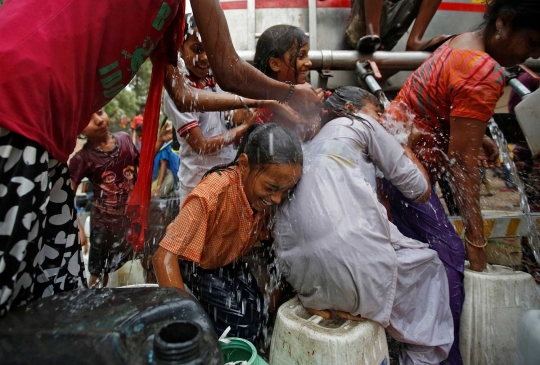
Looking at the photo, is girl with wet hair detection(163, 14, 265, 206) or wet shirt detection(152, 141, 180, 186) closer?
girl with wet hair detection(163, 14, 265, 206)

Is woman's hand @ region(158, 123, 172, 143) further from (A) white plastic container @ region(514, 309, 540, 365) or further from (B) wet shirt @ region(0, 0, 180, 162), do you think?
(A) white plastic container @ region(514, 309, 540, 365)

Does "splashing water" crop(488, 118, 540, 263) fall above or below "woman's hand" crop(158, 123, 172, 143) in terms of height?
below

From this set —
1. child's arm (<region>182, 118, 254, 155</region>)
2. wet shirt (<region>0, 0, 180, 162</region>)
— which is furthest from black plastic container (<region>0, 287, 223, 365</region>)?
child's arm (<region>182, 118, 254, 155</region>)

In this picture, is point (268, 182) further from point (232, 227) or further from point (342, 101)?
point (342, 101)

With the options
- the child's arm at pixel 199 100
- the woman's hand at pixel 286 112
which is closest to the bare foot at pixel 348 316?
the woman's hand at pixel 286 112

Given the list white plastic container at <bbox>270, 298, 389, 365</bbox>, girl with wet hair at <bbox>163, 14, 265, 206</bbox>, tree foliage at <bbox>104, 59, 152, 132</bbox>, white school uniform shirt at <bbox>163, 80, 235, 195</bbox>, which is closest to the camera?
white plastic container at <bbox>270, 298, 389, 365</bbox>

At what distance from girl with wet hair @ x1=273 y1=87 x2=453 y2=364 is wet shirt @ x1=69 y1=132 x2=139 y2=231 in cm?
210

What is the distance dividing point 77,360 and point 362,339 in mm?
1205

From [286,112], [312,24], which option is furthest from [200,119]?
[312,24]

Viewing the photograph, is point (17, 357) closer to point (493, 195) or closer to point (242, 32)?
point (242, 32)

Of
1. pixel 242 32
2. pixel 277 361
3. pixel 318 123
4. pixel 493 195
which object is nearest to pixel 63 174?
pixel 277 361

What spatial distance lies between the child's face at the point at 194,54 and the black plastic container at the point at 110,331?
1.94 metres

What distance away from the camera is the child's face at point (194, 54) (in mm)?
2607

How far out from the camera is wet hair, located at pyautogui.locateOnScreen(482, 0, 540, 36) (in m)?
2.17
